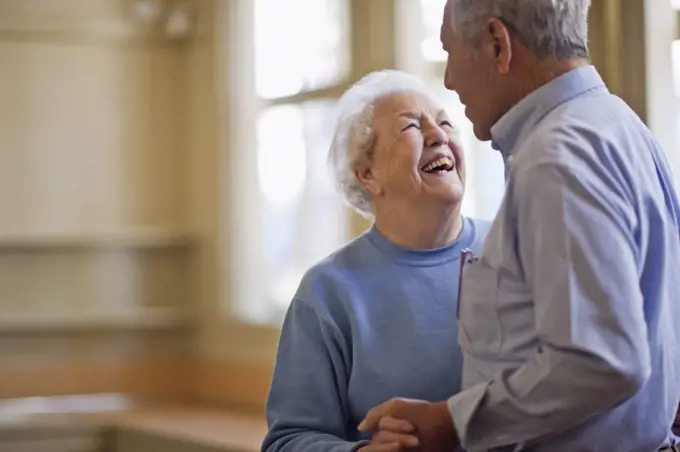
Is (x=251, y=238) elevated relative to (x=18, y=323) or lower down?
→ elevated

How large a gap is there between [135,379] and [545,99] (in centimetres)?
309

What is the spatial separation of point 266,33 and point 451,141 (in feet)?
6.72

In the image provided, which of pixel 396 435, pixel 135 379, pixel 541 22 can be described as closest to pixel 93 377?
pixel 135 379

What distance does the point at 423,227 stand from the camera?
6.22ft

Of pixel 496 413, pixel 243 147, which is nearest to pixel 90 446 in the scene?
pixel 243 147

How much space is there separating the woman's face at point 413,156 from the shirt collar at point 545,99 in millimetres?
576

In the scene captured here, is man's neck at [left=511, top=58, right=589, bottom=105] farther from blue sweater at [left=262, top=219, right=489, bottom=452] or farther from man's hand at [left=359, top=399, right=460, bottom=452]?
blue sweater at [left=262, top=219, right=489, bottom=452]

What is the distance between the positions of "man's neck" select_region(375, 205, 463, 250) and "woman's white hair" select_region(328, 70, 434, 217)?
5.9 inches

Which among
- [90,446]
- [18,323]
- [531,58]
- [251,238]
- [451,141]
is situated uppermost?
[531,58]

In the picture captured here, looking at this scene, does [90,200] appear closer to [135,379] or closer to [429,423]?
[135,379]

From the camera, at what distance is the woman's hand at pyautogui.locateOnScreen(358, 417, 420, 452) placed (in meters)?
1.34

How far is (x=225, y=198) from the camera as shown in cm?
389

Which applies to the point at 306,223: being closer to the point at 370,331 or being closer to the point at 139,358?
the point at 139,358

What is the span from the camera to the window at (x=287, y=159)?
360 cm
